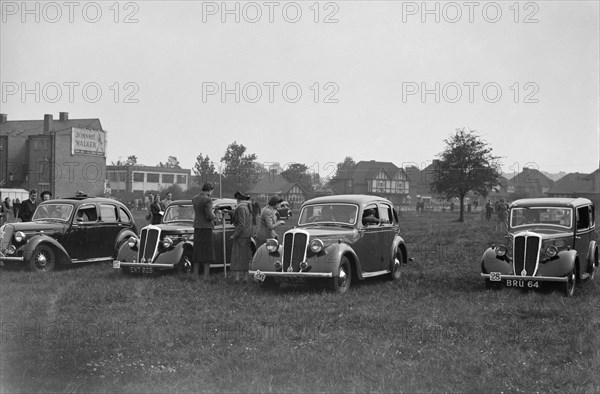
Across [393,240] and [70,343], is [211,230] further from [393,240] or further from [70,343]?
[70,343]

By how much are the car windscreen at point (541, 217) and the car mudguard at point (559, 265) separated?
1.17 m

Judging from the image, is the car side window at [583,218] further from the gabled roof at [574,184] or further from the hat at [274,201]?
the gabled roof at [574,184]

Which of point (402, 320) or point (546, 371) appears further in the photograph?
point (402, 320)

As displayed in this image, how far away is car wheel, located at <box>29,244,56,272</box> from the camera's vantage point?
14.0 meters

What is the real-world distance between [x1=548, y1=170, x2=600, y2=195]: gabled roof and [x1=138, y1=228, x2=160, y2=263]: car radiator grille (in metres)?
83.9

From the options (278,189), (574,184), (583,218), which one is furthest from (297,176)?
(583,218)

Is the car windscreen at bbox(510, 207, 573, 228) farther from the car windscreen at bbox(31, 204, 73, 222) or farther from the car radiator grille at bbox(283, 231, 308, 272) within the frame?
the car windscreen at bbox(31, 204, 73, 222)

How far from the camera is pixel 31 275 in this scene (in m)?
13.1

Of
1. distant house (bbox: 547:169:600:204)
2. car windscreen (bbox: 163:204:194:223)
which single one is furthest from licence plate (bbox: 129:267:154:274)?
distant house (bbox: 547:169:600:204)

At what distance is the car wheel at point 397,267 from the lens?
12922 mm

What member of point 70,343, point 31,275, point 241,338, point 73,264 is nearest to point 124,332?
point 70,343

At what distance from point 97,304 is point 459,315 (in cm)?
503

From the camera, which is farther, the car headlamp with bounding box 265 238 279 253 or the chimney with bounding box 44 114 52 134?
the chimney with bounding box 44 114 52 134

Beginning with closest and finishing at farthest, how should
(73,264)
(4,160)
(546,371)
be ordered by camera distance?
(546,371), (73,264), (4,160)
